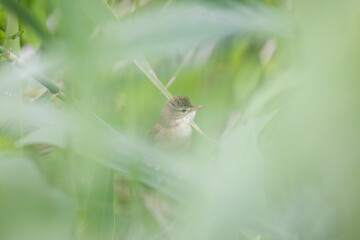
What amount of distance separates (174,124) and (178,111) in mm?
55

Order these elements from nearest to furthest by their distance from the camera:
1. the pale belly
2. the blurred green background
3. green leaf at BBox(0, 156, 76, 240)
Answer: the blurred green background, green leaf at BBox(0, 156, 76, 240), the pale belly

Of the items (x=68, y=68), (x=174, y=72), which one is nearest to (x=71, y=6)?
(x=68, y=68)

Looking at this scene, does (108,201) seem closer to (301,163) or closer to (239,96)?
(301,163)

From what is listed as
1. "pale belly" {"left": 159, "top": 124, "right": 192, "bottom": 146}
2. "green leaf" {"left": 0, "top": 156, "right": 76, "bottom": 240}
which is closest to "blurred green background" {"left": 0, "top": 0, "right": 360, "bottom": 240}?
"green leaf" {"left": 0, "top": 156, "right": 76, "bottom": 240}

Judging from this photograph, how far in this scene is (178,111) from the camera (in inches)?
48.4

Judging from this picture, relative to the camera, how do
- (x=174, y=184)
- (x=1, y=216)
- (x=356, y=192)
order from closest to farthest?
1. (x=356, y=192)
2. (x=1, y=216)
3. (x=174, y=184)

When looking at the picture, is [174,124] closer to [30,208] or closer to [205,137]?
[205,137]

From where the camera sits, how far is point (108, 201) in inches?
19.0

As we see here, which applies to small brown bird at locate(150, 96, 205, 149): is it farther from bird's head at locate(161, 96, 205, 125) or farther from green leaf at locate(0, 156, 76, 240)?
green leaf at locate(0, 156, 76, 240)

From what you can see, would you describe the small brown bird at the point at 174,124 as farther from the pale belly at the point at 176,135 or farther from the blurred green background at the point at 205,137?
the blurred green background at the point at 205,137

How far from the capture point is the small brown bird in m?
1.15

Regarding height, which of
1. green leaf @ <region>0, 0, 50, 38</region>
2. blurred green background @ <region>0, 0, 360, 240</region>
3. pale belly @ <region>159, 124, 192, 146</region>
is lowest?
pale belly @ <region>159, 124, 192, 146</region>

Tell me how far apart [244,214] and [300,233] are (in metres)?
0.06

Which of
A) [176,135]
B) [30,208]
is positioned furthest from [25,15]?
[176,135]
